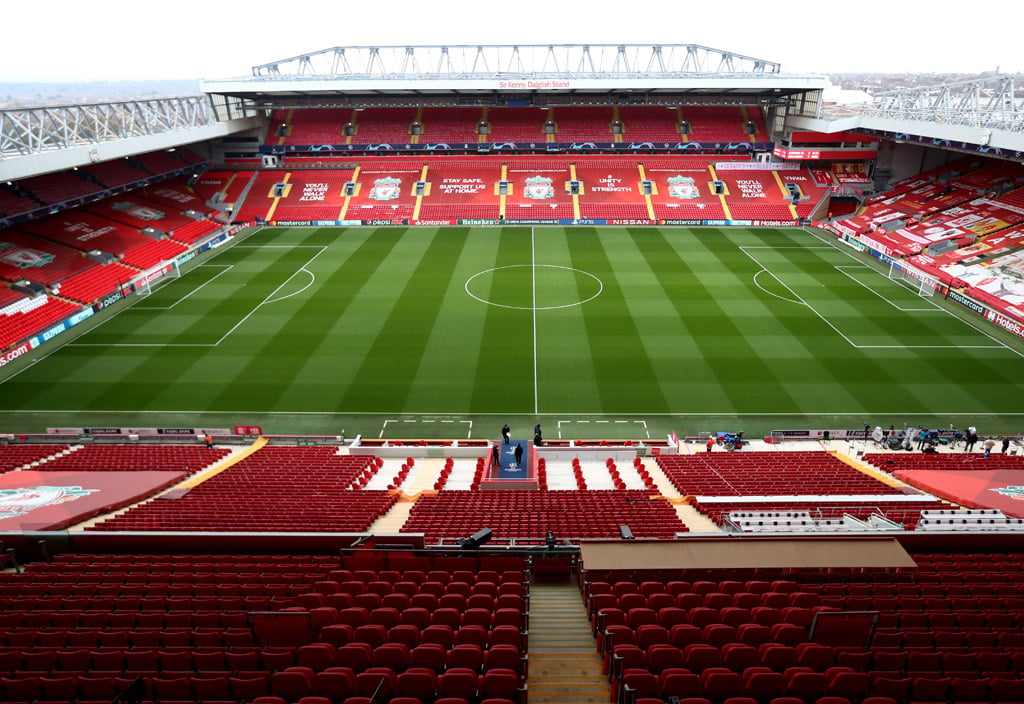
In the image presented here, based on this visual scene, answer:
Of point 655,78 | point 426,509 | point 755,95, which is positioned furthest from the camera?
point 755,95

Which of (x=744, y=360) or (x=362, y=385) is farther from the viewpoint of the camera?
(x=744, y=360)

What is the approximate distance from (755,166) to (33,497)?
6264cm

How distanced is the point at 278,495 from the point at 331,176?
165ft

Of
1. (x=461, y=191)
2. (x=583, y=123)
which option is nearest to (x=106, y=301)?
(x=461, y=191)

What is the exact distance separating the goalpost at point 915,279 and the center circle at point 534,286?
20.1m

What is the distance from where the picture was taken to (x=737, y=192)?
57906 millimetres

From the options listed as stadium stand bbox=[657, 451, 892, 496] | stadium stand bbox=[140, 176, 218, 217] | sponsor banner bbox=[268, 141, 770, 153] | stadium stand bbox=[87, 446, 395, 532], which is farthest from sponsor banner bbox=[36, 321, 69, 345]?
sponsor banner bbox=[268, 141, 770, 153]

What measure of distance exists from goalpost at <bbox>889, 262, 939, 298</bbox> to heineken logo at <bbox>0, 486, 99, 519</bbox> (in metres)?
44.1

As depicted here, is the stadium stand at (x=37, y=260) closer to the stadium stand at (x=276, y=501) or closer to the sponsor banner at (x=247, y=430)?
the sponsor banner at (x=247, y=430)

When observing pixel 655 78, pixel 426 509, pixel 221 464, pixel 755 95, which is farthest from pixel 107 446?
pixel 755 95

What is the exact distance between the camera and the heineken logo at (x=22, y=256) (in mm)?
37781

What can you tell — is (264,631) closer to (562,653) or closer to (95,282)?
(562,653)

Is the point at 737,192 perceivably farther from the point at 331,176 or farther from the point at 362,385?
the point at 362,385

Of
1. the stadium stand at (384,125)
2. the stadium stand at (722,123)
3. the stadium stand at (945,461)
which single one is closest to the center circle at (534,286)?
the stadium stand at (945,461)
